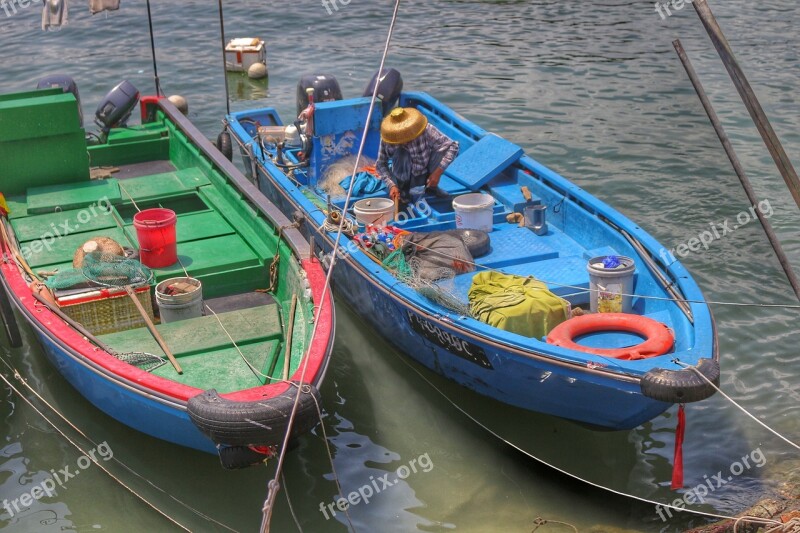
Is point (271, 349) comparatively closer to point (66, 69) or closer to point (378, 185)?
point (378, 185)

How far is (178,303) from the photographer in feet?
24.9

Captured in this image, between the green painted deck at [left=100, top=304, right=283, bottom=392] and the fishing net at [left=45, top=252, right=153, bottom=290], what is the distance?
16.8 inches

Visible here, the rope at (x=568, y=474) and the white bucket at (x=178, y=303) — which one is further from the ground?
the white bucket at (x=178, y=303)

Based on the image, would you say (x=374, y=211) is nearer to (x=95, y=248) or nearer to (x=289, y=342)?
(x=289, y=342)

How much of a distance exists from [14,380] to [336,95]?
5.37 metres

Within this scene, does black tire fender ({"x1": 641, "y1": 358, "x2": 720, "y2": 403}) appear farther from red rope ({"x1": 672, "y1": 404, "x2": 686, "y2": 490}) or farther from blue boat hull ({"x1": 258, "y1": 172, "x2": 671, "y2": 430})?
red rope ({"x1": 672, "y1": 404, "x2": 686, "y2": 490})

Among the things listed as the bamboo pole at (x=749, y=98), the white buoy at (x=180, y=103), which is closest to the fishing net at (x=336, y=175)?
the bamboo pole at (x=749, y=98)

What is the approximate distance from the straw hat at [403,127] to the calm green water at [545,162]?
1.92 m

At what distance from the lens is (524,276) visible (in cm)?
812

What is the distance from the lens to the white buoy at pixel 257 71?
57.2 feet

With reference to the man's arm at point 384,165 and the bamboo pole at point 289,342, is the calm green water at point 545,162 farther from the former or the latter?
the man's arm at point 384,165

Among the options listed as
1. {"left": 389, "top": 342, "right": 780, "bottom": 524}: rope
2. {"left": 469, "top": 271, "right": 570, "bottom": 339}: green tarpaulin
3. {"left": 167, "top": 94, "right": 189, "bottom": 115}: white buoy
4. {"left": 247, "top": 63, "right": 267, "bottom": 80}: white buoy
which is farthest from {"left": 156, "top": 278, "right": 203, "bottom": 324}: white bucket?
{"left": 247, "top": 63, "right": 267, "bottom": 80}: white buoy

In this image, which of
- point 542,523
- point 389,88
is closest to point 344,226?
point 542,523

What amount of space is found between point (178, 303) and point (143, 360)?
2.42 ft
